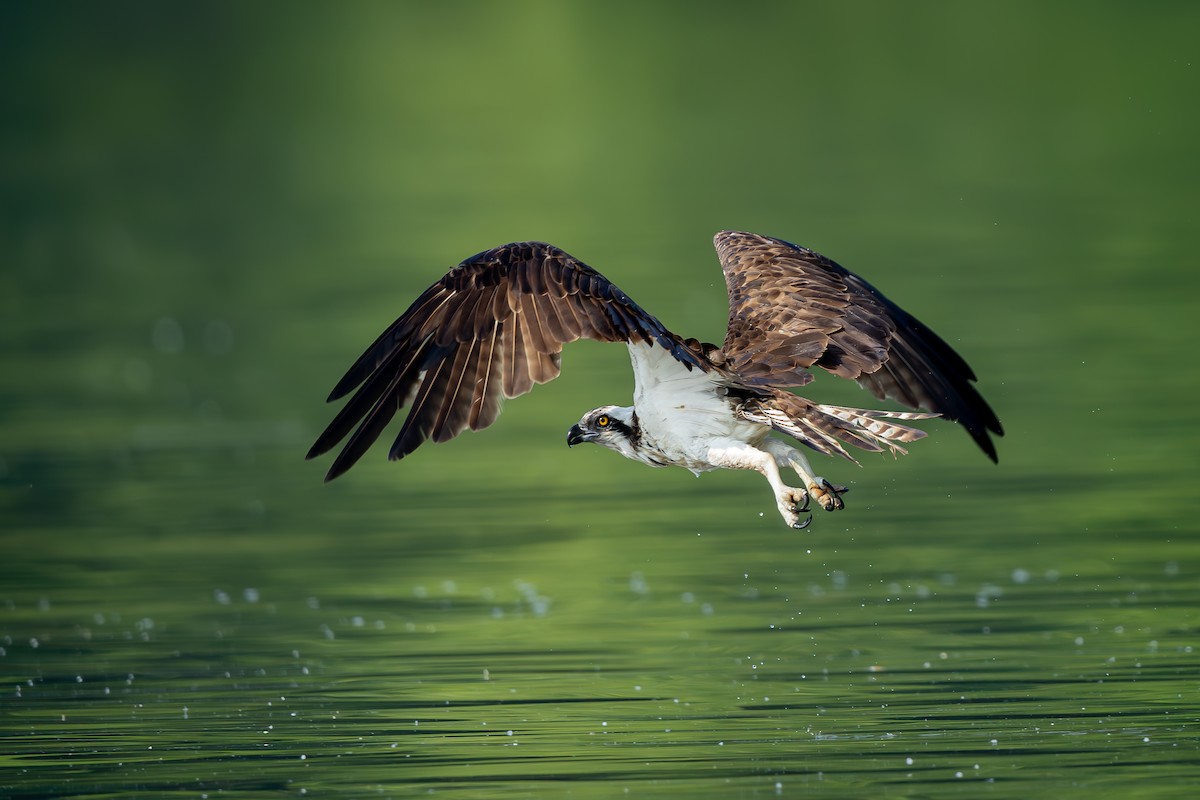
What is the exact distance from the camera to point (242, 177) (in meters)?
42.9

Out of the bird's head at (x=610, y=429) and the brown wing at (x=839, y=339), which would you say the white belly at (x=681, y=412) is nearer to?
the bird's head at (x=610, y=429)

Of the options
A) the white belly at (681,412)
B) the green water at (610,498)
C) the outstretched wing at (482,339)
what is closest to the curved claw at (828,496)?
the white belly at (681,412)

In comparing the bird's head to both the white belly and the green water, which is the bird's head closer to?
the white belly

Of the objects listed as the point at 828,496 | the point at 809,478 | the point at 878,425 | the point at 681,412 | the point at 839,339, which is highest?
the point at 839,339

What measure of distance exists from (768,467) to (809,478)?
A: 8.8 inches

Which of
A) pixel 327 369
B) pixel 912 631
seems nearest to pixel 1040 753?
pixel 912 631

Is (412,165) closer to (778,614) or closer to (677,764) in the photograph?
(778,614)

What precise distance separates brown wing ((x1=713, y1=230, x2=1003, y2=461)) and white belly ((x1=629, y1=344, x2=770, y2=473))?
8.9 inches

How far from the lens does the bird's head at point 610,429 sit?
12609mm

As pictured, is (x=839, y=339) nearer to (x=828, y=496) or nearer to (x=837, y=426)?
(x=837, y=426)

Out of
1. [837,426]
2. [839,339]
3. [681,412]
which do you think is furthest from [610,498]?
[837,426]

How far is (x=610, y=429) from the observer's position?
498 inches

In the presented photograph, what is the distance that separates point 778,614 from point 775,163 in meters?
27.1

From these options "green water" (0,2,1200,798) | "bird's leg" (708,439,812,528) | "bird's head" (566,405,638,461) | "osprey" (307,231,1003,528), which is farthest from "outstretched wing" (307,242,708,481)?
"green water" (0,2,1200,798)
